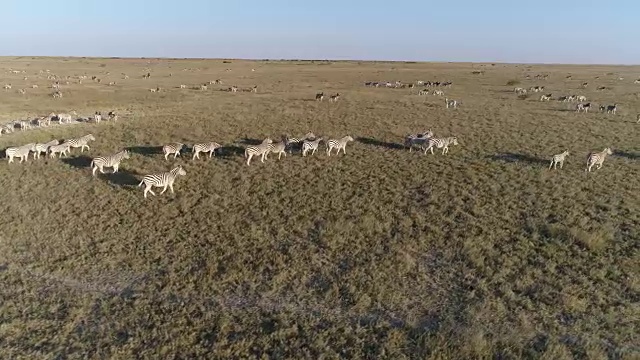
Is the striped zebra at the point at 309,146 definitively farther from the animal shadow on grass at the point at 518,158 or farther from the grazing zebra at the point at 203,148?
the animal shadow on grass at the point at 518,158

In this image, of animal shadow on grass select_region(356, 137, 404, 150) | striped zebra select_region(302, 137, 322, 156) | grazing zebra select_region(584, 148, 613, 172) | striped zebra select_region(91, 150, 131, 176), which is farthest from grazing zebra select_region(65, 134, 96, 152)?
grazing zebra select_region(584, 148, 613, 172)

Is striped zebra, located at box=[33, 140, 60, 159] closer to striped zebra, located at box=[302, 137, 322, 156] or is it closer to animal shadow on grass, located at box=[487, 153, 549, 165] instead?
striped zebra, located at box=[302, 137, 322, 156]

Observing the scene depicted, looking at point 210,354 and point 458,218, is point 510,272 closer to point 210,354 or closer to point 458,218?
point 458,218

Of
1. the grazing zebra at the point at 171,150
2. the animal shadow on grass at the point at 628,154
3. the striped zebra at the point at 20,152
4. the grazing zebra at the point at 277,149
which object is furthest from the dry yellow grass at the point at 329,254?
Answer: the striped zebra at the point at 20,152

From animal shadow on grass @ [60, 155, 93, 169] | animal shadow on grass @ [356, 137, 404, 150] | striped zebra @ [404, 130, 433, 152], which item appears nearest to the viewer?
animal shadow on grass @ [60, 155, 93, 169]

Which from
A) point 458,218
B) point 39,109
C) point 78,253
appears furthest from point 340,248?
point 39,109
